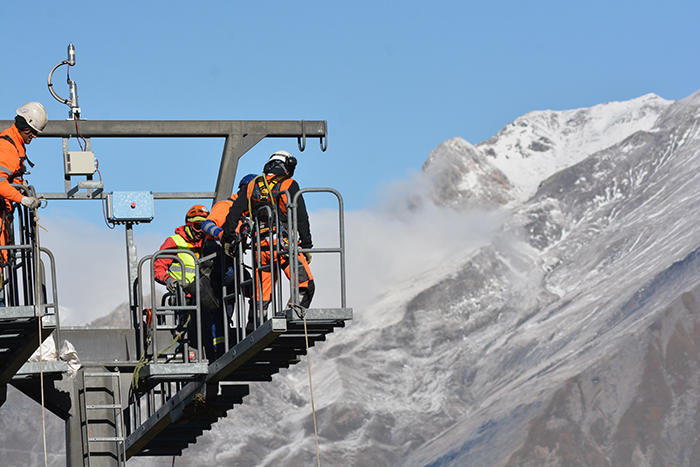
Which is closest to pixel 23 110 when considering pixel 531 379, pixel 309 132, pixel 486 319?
pixel 309 132

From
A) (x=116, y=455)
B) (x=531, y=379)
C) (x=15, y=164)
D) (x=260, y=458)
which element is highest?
(x=15, y=164)

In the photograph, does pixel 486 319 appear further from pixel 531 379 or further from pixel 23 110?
pixel 23 110

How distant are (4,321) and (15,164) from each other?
1386mm

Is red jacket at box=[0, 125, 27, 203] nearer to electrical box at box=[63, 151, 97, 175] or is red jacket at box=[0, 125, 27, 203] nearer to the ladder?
electrical box at box=[63, 151, 97, 175]

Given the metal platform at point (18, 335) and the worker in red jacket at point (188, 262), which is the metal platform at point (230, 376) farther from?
the metal platform at point (18, 335)

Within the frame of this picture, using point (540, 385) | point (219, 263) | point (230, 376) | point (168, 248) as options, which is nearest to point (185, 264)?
point (168, 248)

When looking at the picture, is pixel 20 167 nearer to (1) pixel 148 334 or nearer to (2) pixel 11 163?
(2) pixel 11 163

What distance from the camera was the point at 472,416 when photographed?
6112 inches

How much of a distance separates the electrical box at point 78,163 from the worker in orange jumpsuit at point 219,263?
121 inches

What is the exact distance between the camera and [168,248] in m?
10.5

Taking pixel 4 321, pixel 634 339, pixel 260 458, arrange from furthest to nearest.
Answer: pixel 260 458 → pixel 634 339 → pixel 4 321

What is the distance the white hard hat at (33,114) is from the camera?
9.09 metres

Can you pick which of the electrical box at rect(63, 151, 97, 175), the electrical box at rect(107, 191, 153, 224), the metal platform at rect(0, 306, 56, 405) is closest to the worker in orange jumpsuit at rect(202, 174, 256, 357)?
the metal platform at rect(0, 306, 56, 405)

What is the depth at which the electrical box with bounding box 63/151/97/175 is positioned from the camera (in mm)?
12180
